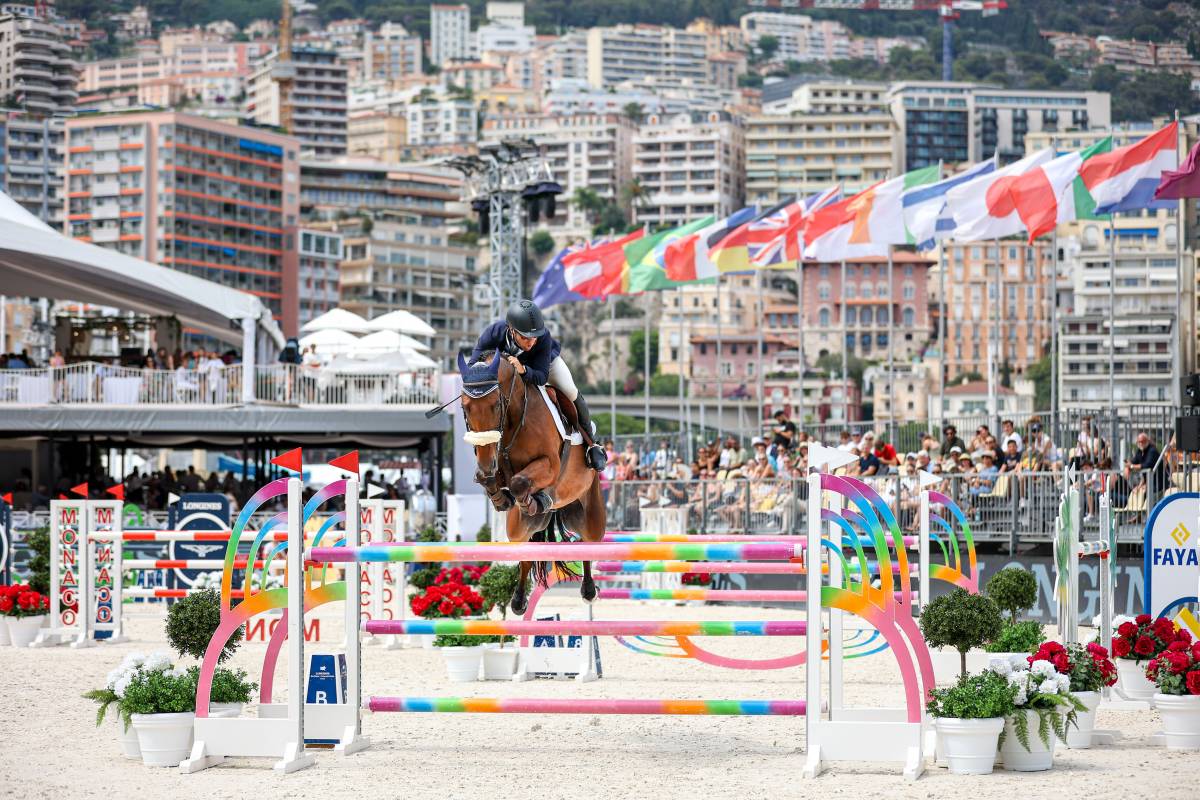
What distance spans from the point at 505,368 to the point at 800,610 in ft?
40.2

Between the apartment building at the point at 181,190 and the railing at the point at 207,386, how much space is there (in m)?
107

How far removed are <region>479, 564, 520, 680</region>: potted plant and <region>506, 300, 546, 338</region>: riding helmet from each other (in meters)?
4.31

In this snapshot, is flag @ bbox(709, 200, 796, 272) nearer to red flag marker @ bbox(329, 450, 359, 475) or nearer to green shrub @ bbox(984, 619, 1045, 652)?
green shrub @ bbox(984, 619, 1045, 652)

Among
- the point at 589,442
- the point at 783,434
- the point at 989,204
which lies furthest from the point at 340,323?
the point at 589,442

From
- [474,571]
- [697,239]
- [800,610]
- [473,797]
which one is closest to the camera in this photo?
[473,797]

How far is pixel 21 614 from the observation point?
17.0 m

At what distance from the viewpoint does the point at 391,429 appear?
32.1 meters

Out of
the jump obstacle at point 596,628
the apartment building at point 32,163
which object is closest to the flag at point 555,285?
the jump obstacle at point 596,628

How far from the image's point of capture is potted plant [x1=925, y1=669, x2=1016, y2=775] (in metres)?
8.61

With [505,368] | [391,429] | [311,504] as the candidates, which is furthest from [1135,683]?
[391,429]

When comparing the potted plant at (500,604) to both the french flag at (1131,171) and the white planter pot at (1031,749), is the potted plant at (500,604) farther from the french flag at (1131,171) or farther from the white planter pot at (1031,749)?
the french flag at (1131,171)

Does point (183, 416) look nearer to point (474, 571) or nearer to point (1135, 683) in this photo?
point (474, 571)

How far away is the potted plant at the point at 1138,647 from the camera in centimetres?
1030

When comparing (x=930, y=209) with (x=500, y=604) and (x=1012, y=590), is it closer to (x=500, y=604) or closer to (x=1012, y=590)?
(x=1012, y=590)
